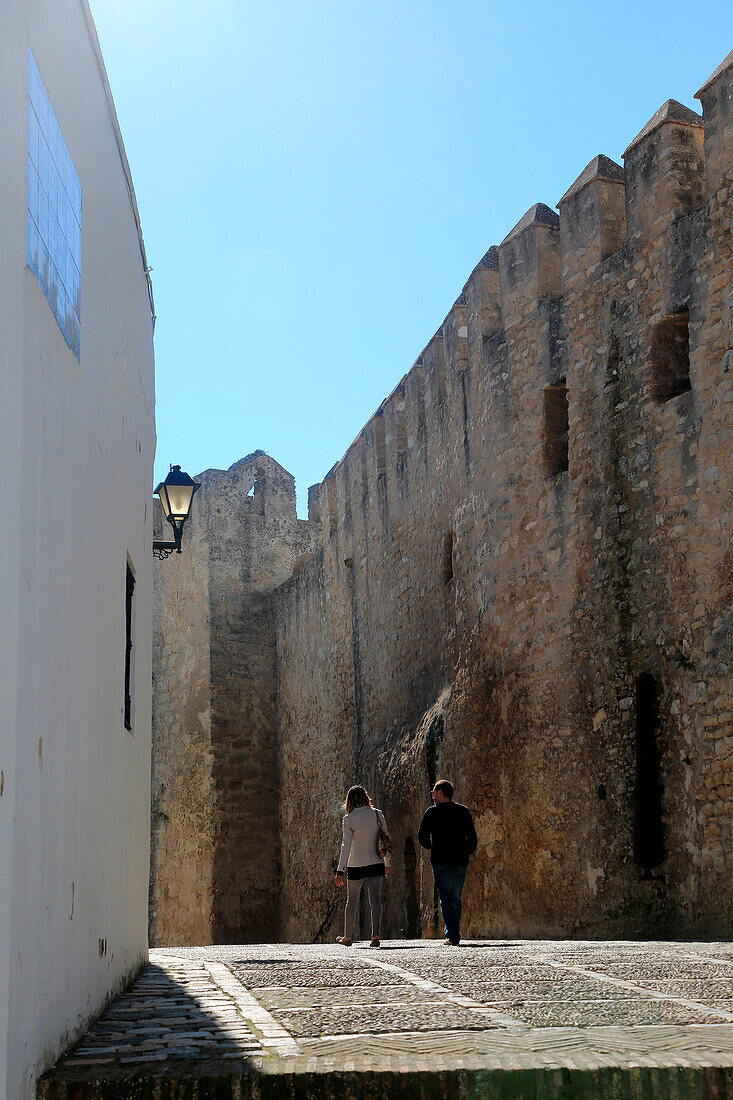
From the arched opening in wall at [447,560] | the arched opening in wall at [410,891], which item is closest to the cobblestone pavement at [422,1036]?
the arched opening in wall at [410,891]

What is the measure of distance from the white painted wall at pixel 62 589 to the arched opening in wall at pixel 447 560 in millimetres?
8624

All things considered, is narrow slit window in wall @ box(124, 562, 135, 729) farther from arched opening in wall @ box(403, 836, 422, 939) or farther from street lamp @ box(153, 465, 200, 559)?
arched opening in wall @ box(403, 836, 422, 939)

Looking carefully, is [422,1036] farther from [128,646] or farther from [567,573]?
[567,573]

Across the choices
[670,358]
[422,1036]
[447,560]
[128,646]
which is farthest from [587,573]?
[422,1036]

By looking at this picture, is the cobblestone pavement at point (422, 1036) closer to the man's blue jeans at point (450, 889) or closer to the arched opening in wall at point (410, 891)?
the man's blue jeans at point (450, 889)

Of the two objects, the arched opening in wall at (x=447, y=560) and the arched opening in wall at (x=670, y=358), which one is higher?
the arched opening in wall at (x=670, y=358)

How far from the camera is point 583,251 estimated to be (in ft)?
37.0

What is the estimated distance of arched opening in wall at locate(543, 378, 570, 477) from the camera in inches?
462

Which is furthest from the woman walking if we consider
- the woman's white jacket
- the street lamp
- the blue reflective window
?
the blue reflective window

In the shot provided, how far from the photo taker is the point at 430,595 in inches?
592

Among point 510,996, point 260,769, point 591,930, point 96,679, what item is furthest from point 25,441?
point 260,769

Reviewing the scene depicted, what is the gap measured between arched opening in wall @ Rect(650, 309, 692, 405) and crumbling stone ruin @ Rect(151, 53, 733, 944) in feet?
0.06

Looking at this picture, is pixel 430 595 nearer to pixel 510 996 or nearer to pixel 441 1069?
pixel 510 996

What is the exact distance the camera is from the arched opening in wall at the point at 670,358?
10.1 metres
